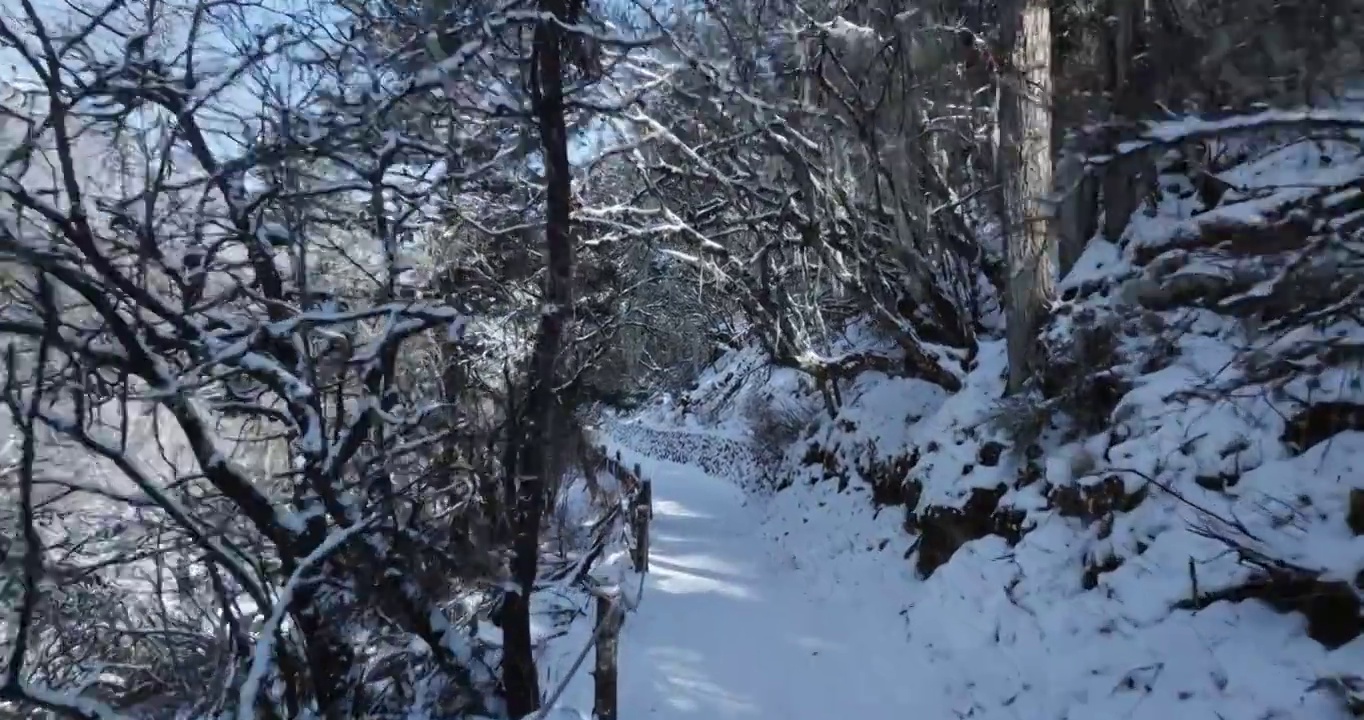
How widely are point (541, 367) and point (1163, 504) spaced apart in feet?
13.1

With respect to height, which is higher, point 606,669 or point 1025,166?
point 1025,166

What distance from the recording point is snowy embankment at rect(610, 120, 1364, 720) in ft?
13.9

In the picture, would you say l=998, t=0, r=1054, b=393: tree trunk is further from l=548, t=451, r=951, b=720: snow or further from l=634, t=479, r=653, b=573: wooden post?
l=634, t=479, r=653, b=573: wooden post

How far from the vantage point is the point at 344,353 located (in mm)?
4723

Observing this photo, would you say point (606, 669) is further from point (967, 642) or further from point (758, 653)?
point (967, 642)

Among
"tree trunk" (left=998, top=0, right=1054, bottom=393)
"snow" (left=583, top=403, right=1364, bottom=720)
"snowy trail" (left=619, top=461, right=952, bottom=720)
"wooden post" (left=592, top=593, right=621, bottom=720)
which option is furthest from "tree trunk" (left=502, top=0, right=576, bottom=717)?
"tree trunk" (left=998, top=0, right=1054, bottom=393)

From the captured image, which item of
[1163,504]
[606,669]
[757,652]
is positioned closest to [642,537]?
[757,652]

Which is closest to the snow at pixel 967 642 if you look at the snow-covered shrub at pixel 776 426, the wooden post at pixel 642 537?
the wooden post at pixel 642 537

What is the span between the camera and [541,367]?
543 cm

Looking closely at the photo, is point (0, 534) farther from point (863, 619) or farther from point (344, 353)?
point (863, 619)

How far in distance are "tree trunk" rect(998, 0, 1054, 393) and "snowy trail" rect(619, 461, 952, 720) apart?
8.93 feet

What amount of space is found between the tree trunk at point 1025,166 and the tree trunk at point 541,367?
4.12m

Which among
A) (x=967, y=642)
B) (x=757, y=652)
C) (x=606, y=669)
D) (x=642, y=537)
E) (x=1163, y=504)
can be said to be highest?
(x=1163, y=504)

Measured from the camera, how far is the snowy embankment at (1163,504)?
13.9ft
